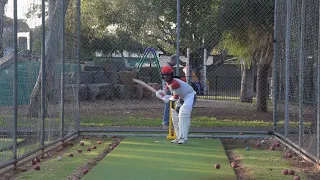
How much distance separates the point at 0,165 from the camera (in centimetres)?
765

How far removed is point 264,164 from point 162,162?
69.4 inches

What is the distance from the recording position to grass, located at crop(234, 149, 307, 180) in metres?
7.95

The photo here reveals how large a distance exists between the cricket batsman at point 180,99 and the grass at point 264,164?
1.18 metres

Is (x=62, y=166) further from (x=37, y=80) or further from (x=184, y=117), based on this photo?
(x=184, y=117)

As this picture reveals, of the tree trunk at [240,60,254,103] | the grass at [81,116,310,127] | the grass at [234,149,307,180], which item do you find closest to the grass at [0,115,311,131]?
the grass at [81,116,310,127]

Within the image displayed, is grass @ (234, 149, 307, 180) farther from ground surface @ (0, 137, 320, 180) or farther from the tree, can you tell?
the tree

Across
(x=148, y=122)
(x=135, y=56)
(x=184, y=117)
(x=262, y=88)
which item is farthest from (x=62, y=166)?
(x=135, y=56)

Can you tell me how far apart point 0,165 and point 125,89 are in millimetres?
14698

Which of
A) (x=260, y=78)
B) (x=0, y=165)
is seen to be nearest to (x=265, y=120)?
(x=260, y=78)

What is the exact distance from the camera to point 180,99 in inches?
448

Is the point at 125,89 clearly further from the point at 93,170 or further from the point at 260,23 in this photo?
the point at 93,170

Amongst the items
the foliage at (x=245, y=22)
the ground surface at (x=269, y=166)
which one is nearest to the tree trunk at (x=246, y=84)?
the foliage at (x=245, y=22)

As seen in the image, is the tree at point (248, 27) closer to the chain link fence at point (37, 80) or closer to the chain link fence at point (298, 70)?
the chain link fence at point (298, 70)

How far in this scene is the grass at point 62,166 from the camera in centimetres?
775
